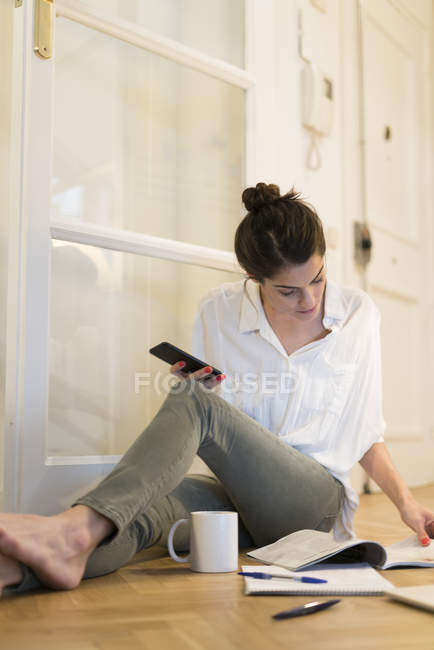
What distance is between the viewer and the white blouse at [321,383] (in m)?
1.55

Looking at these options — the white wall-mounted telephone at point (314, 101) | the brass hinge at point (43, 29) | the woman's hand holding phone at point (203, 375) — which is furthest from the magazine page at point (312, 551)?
the white wall-mounted telephone at point (314, 101)

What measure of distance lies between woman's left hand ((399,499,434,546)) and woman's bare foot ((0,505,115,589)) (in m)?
0.58

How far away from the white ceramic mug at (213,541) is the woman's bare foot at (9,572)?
29 centimetres

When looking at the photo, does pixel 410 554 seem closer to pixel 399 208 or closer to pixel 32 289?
pixel 32 289

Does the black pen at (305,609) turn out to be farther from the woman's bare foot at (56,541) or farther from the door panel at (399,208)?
the door panel at (399,208)

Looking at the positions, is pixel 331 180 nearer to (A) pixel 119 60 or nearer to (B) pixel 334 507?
(A) pixel 119 60

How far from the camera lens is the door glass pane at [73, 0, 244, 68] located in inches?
73.3

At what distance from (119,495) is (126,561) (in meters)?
0.22

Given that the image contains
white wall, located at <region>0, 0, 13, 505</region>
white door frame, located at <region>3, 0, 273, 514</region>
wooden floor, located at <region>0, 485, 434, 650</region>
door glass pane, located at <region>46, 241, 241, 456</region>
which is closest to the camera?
wooden floor, located at <region>0, 485, 434, 650</region>

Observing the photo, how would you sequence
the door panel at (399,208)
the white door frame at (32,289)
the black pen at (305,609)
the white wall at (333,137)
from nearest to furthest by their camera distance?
the black pen at (305,609) → the white door frame at (32,289) → the white wall at (333,137) → the door panel at (399,208)

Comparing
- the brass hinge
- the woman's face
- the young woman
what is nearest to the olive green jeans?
the young woman

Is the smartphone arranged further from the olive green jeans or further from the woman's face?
the woman's face

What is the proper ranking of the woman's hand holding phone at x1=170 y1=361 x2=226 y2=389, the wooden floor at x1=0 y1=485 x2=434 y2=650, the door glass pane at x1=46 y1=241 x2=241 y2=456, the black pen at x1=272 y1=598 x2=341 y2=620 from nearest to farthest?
the wooden floor at x1=0 y1=485 x2=434 y2=650
the black pen at x1=272 y1=598 x2=341 y2=620
the woman's hand holding phone at x1=170 y1=361 x2=226 y2=389
the door glass pane at x1=46 y1=241 x2=241 y2=456

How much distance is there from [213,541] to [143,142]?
3.57 ft
